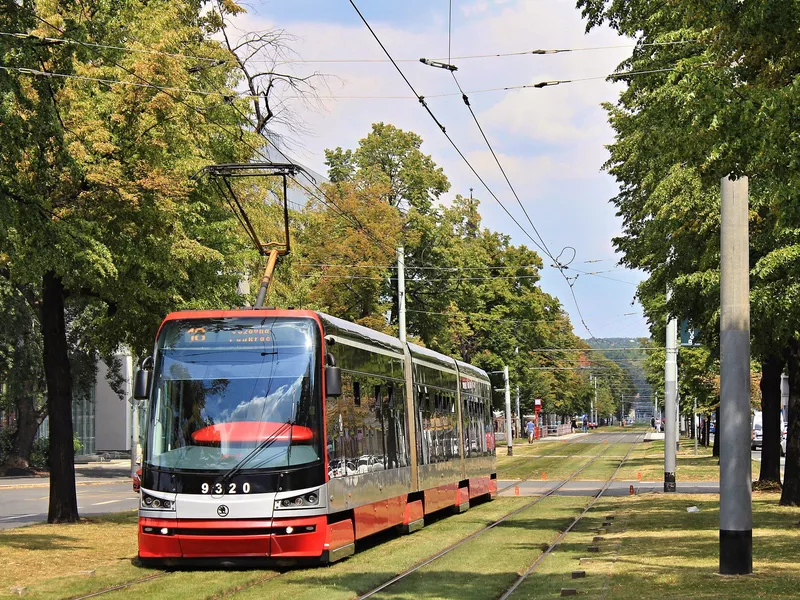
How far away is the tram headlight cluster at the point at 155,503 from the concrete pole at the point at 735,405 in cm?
649

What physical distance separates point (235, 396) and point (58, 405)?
9139 millimetres

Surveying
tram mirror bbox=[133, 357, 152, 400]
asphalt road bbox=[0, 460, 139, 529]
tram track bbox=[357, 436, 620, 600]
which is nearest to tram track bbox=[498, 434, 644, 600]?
tram track bbox=[357, 436, 620, 600]

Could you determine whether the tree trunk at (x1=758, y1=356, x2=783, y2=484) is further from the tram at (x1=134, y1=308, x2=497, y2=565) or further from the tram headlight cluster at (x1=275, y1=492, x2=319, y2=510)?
the tram headlight cluster at (x1=275, y1=492, x2=319, y2=510)

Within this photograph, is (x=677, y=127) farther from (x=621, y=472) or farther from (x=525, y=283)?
(x=525, y=283)

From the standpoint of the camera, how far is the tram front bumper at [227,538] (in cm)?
1459

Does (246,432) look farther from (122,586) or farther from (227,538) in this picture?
(122,586)

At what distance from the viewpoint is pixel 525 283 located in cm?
7781

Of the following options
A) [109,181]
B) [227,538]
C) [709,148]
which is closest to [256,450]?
[227,538]

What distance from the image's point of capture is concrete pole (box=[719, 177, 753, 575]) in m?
13.1

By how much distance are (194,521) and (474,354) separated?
193 ft

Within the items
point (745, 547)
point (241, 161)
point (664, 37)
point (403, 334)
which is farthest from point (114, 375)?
point (745, 547)

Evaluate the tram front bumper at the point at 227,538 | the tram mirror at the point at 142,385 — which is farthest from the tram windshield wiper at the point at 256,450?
the tram mirror at the point at 142,385

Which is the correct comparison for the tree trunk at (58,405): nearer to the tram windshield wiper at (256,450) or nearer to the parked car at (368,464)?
the parked car at (368,464)

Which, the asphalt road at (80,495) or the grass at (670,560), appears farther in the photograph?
the asphalt road at (80,495)
